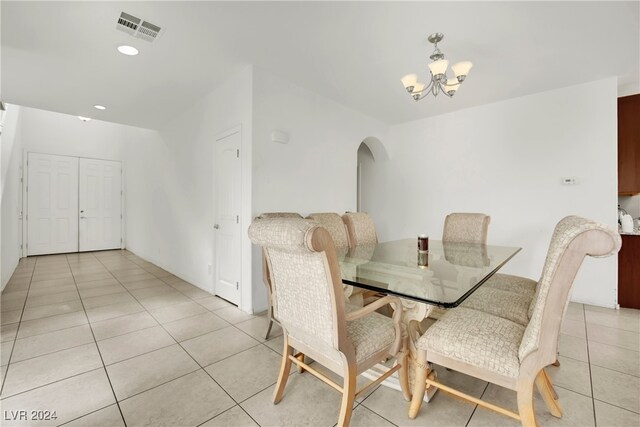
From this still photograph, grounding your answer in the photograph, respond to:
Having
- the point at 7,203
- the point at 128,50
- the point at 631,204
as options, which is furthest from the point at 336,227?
the point at 7,203

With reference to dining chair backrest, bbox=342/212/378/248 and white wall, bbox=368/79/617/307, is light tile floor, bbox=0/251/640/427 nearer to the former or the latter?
white wall, bbox=368/79/617/307

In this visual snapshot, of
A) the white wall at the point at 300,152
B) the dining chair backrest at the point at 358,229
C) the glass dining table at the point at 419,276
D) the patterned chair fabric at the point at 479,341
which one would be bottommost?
the patterned chair fabric at the point at 479,341

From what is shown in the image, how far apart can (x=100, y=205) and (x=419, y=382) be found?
8397 millimetres

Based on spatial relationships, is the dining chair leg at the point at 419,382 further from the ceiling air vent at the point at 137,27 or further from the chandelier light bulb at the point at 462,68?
the ceiling air vent at the point at 137,27

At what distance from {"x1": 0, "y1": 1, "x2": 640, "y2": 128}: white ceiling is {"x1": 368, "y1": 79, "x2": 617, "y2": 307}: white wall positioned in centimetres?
34

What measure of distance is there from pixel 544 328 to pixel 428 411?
0.84 meters

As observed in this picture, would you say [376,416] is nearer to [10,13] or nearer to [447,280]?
[447,280]

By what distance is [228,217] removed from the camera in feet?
10.9

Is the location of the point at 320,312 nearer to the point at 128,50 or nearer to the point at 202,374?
the point at 202,374

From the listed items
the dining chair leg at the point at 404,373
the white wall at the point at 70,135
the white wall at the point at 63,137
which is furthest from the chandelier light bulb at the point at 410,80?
the white wall at the point at 70,135

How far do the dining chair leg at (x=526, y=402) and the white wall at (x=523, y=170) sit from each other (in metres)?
3.05

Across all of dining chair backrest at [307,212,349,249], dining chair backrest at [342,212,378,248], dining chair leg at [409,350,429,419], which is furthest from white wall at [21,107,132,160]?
dining chair leg at [409,350,429,419]

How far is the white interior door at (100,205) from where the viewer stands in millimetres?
6742

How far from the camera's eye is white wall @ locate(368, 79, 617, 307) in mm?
3234
